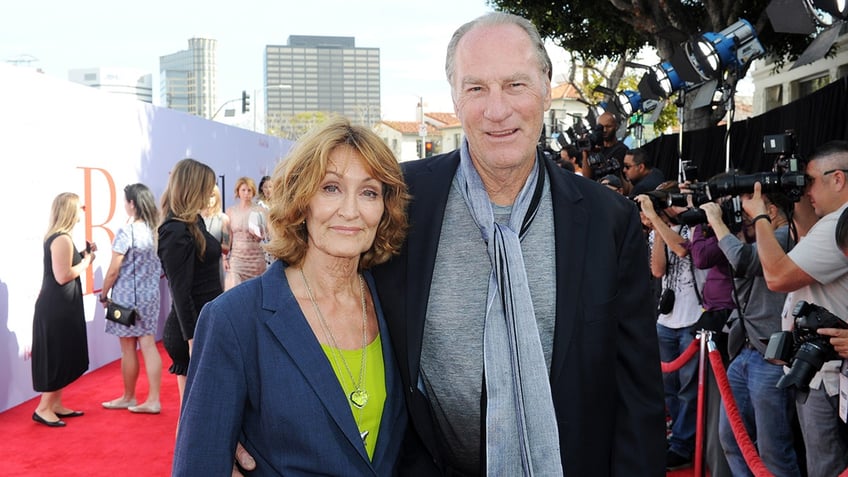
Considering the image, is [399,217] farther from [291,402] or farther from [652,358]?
[652,358]

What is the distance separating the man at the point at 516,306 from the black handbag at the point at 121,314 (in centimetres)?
450

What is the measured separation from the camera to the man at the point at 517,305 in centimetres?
197

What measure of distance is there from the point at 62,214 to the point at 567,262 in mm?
4857

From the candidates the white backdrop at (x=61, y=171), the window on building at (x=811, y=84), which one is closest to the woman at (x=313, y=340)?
the white backdrop at (x=61, y=171)

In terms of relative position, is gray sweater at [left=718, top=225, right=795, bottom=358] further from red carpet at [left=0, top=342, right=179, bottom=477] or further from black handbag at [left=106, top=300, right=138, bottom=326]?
black handbag at [left=106, top=300, right=138, bottom=326]

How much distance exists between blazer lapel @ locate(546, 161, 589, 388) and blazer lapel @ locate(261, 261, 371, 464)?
56 centimetres

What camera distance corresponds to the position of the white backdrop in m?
6.35

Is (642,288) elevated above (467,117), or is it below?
below

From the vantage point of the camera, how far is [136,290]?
6.33 m

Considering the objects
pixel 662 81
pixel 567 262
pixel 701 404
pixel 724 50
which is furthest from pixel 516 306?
pixel 662 81

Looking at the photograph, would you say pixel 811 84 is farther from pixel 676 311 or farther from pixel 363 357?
pixel 363 357

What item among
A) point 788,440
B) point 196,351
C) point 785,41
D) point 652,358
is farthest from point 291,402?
point 785,41

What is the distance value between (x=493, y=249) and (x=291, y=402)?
2.16 ft

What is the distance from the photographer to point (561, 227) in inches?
81.4
